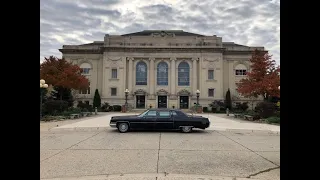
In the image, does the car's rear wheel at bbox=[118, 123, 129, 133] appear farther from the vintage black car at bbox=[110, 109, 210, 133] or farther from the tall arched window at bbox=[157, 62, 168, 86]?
the tall arched window at bbox=[157, 62, 168, 86]

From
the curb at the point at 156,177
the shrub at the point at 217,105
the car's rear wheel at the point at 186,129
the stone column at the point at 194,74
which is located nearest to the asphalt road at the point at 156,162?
the curb at the point at 156,177

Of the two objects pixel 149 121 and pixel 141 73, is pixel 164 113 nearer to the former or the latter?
pixel 149 121

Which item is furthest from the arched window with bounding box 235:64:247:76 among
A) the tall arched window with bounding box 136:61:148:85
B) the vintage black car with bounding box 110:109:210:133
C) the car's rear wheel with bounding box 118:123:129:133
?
the car's rear wheel with bounding box 118:123:129:133

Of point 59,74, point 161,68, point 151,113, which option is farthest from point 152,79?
point 151,113

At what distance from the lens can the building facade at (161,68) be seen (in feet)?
178

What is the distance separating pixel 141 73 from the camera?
5556 centimetres

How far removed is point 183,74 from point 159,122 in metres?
41.0

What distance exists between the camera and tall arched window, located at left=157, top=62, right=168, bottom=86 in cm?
5518

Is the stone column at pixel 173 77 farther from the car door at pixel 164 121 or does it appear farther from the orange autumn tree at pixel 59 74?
the car door at pixel 164 121
